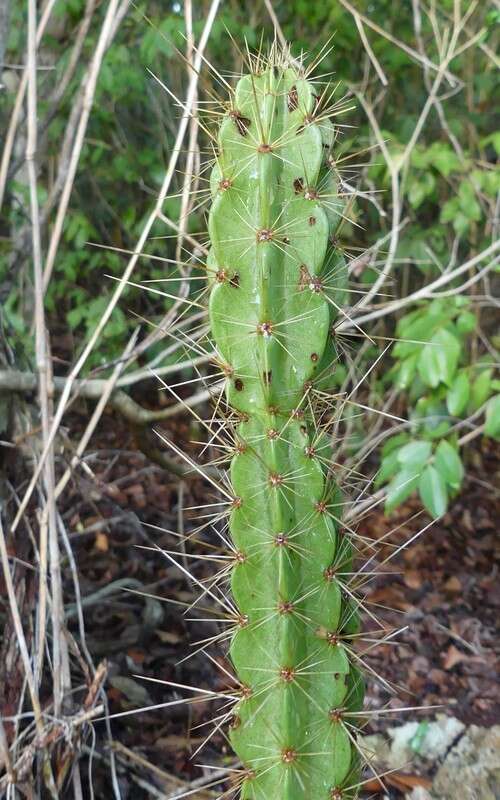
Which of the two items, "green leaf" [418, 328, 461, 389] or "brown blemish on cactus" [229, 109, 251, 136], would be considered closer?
"brown blemish on cactus" [229, 109, 251, 136]

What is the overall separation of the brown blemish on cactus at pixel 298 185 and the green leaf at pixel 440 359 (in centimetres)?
150

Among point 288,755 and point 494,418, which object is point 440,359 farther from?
point 288,755

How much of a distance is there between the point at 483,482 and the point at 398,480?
5.11 ft

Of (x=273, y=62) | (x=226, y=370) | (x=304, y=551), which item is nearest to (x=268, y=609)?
(x=304, y=551)

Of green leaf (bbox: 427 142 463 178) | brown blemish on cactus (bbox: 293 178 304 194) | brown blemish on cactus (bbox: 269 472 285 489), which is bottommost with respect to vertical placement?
brown blemish on cactus (bbox: 269 472 285 489)

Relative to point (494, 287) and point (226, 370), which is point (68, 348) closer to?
point (494, 287)

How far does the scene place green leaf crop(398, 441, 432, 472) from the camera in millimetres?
2381

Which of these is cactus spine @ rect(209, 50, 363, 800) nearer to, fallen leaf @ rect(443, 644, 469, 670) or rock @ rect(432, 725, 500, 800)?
rock @ rect(432, 725, 500, 800)

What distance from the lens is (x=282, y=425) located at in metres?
1.11

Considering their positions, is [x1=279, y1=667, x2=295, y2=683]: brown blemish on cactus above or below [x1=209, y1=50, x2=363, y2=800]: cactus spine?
below

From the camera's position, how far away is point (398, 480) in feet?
7.65

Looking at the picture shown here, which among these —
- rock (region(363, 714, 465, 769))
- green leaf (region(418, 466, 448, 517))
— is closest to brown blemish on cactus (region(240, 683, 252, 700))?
rock (region(363, 714, 465, 769))

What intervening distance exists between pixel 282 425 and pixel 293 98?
418mm

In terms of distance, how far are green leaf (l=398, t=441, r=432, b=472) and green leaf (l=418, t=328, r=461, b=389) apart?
211 mm
